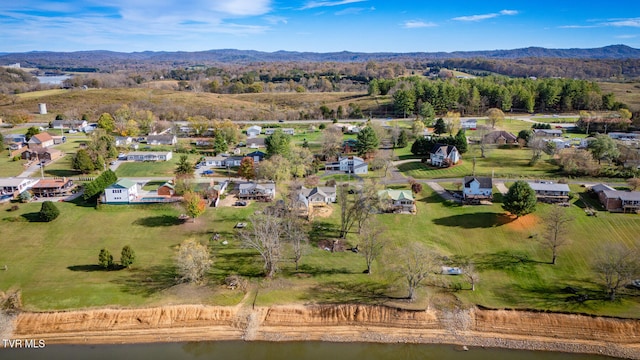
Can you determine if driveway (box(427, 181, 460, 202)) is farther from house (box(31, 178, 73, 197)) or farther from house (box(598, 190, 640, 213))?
house (box(31, 178, 73, 197))

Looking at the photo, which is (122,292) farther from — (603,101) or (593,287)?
(603,101)

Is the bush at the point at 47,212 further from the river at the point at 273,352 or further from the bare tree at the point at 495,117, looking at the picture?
the bare tree at the point at 495,117

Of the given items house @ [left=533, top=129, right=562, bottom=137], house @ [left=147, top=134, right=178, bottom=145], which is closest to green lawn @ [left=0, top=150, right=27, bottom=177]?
house @ [left=147, top=134, right=178, bottom=145]

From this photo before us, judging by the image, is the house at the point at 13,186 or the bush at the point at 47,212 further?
the house at the point at 13,186

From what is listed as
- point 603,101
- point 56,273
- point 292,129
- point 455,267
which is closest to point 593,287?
point 455,267

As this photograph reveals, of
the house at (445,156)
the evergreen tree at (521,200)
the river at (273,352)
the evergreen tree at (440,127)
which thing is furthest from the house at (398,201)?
the evergreen tree at (440,127)
